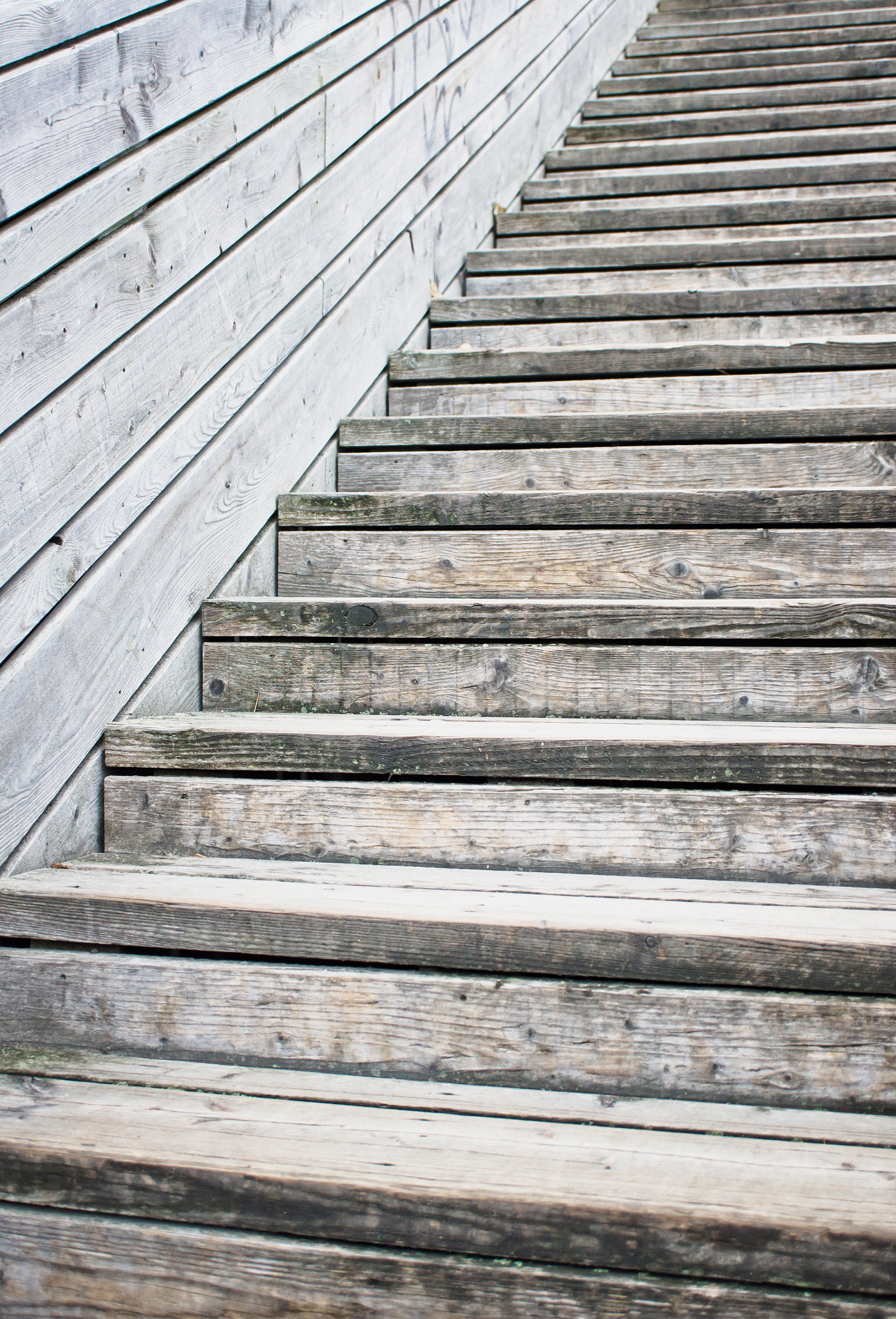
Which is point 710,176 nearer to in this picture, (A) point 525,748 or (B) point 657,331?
(B) point 657,331

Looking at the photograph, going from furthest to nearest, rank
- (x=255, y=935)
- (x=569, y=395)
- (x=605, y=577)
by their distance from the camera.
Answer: (x=569, y=395)
(x=605, y=577)
(x=255, y=935)

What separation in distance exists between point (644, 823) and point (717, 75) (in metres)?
3.55

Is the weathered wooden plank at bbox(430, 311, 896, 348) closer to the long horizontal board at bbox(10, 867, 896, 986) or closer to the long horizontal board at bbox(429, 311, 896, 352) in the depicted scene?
the long horizontal board at bbox(429, 311, 896, 352)

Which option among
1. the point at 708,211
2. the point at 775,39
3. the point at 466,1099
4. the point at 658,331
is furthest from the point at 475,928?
the point at 775,39

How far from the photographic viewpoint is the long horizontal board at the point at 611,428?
6.30 feet

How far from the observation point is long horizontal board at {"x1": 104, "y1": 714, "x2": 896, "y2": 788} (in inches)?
50.5

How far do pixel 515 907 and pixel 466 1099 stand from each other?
0.71ft

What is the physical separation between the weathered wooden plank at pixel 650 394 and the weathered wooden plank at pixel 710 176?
47.9 inches

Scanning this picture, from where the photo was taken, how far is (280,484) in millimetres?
1932

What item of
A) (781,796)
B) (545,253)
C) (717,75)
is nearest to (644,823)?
(781,796)

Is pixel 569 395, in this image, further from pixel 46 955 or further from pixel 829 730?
pixel 46 955

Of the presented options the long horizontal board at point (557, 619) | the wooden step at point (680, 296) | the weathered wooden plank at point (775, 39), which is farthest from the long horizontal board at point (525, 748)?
the weathered wooden plank at point (775, 39)

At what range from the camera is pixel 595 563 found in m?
1.77

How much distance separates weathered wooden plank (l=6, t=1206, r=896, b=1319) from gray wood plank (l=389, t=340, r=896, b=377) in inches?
71.8
